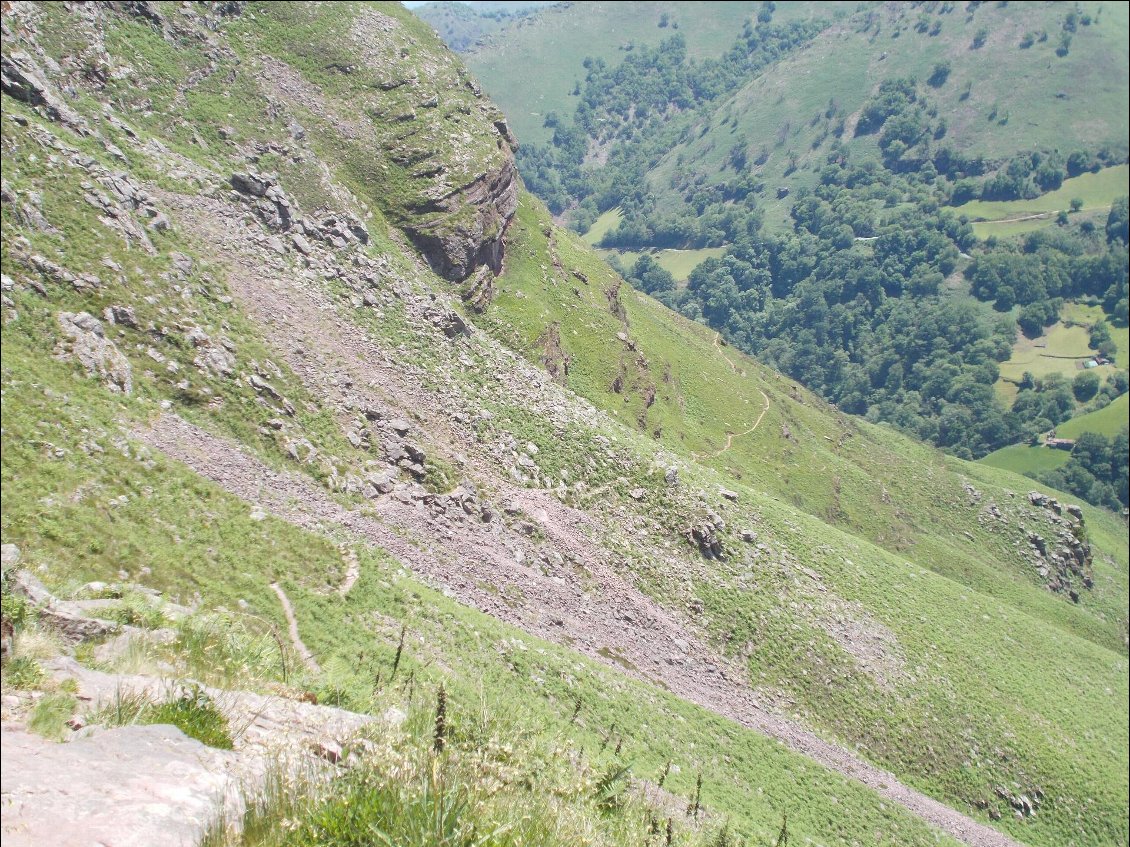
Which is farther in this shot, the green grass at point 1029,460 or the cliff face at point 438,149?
the green grass at point 1029,460

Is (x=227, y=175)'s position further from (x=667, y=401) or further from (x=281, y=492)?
(x=667, y=401)

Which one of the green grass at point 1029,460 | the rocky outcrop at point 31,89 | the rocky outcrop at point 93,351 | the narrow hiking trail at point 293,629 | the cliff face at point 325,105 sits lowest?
the narrow hiking trail at point 293,629

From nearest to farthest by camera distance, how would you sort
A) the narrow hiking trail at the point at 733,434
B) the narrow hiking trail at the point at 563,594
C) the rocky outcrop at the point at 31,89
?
1. the narrow hiking trail at the point at 563,594
2. the rocky outcrop at the point at 31,89
3. the narrow hiking trail at the point at 733,434

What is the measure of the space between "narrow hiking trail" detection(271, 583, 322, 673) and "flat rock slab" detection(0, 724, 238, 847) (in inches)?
405

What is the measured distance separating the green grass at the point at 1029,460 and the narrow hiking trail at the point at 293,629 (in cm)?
21309

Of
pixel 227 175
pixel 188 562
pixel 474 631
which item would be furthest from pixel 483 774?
pixel 227 175

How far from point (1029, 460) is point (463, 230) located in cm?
19777

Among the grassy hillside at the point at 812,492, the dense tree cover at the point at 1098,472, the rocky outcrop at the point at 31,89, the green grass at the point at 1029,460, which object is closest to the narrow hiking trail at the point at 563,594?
the grassy hillside at the point at 812,492

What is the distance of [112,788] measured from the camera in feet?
20.7

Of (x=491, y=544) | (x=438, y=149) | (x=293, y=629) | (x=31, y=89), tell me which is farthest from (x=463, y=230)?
(x=293, y=629)

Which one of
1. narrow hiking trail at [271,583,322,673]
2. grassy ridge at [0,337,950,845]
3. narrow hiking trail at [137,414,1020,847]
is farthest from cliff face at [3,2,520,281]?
narrow hiking trail at [271,583,322,673]

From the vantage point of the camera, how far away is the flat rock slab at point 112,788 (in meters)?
5.59

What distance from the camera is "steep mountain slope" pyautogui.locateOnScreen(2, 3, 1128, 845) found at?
23.8 m

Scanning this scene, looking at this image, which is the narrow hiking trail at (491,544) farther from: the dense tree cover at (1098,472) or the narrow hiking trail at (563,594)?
the dense tree cover at (1098,472)
